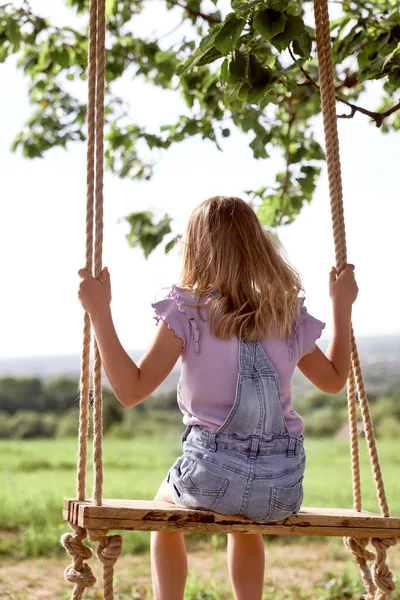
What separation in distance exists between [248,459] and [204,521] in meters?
0.19

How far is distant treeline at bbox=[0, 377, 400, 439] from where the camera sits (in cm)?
1005

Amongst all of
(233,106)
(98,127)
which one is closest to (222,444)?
(98,127)

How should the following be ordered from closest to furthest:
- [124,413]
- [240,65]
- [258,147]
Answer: [240,65], [258,147], [124,413]

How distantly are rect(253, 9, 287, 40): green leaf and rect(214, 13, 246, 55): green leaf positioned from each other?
0.06m

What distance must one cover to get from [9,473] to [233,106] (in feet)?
20.9

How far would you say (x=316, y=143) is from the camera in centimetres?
430

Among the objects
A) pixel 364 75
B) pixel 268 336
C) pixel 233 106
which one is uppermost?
pixel 233 106

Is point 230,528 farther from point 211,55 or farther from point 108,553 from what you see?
point 211,55

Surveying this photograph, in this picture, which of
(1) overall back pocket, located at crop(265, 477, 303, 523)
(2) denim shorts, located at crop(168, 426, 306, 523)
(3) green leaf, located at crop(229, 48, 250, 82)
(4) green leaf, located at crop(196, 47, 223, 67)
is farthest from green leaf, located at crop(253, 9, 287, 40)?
(1) overall back pocket, located at crop(265, 477, 303, 523)

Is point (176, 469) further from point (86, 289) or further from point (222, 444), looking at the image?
point (86, 289)

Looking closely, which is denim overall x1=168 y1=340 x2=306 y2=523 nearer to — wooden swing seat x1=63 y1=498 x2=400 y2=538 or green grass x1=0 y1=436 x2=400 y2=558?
wooden swing seat x1=63 y1=498 x2=400 y2=538

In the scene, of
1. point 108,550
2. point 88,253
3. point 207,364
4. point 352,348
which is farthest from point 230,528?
point 88,253

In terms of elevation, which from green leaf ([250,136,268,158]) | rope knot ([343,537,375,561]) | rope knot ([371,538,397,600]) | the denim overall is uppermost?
green leaf ([250,136,268,158])

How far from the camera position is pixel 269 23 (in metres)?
2.29
